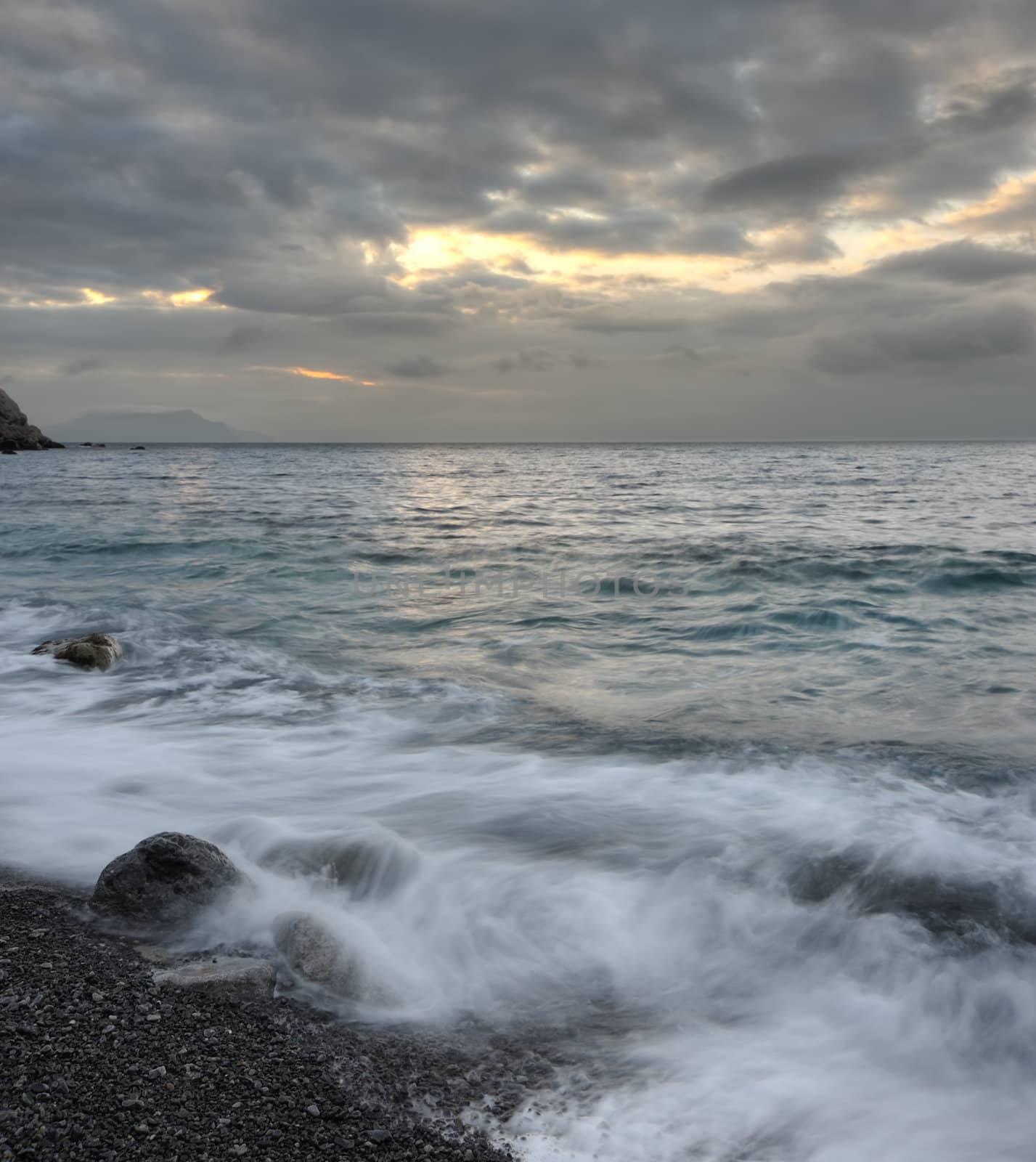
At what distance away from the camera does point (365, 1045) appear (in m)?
2.63

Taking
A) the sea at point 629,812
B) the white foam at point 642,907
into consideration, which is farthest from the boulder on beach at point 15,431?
the white foam at point 642,907

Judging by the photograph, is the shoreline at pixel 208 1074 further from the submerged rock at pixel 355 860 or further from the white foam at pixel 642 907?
the submerged rock at pixel 355 860

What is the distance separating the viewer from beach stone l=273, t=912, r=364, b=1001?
295cm

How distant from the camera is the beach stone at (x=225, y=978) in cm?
278

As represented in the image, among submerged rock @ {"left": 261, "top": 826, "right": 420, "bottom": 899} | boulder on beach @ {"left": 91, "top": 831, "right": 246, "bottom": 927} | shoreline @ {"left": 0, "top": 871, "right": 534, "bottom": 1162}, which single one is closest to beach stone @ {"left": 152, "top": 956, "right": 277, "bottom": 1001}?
shoreline @ {"left": 0, "top": 871, "right": 534, "bottom": 1162}

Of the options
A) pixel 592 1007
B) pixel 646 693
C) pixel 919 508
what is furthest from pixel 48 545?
pixel 919 508

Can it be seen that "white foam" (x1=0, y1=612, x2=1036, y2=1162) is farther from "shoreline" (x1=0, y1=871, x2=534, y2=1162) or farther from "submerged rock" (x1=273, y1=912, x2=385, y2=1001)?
"shoreline" (x1=0, y1=871, x2=534, y2=1162)

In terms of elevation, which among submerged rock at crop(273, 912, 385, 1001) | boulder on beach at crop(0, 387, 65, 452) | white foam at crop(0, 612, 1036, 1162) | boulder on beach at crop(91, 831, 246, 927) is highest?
→ boulder on beach at crop(0, 387, 65, 452)

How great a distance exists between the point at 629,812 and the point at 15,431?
Result: 3958 inches

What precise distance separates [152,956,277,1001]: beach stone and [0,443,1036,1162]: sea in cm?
26

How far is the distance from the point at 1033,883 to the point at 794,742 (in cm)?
212

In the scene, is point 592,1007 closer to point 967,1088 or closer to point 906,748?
point 967,1088

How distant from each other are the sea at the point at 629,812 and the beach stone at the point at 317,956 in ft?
0.34

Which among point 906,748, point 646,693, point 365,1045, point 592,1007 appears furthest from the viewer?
point 646,693
